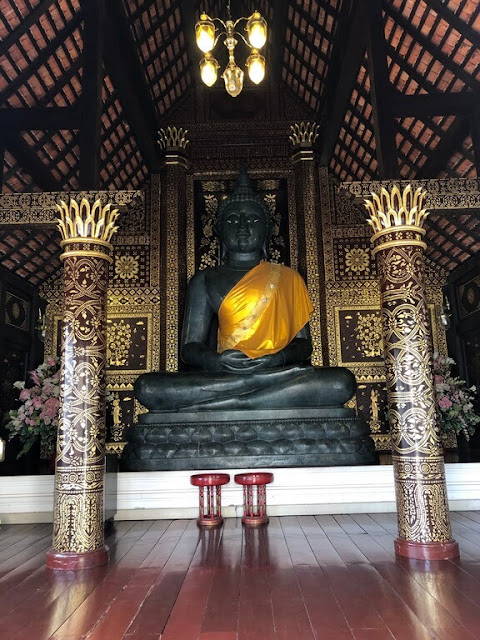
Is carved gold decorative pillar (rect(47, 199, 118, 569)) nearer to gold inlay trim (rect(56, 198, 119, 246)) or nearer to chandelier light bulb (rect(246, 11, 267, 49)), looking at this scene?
gold inlay trim (rect(56, 198, 119, 246))

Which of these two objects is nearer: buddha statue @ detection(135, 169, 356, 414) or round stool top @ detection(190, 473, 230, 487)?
round stool top @ detection(190, 473, 230, 487)

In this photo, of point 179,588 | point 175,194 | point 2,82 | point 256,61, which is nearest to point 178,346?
point 175,194

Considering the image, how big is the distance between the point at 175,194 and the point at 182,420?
3.23 m

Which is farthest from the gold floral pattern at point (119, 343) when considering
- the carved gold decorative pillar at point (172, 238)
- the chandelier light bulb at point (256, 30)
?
the chandelier light bulb at point (256, 30)

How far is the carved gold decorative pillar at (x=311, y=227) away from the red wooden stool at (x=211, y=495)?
305 centimetres

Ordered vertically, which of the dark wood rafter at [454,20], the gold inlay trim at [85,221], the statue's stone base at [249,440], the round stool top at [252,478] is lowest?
the round stool top at [252,478]

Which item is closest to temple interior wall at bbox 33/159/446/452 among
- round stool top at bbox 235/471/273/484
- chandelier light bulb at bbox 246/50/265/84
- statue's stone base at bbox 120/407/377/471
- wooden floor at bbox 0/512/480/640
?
statue's stone base at bbox 120/407/377/471

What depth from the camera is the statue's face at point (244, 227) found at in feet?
21.2

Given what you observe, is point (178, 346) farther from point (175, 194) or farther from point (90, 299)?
point (90, 299)

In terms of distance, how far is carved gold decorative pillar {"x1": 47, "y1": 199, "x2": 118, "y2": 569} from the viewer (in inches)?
118

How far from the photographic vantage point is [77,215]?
3.42 m

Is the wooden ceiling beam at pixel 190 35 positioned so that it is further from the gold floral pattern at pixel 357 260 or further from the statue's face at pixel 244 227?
the gold floral pattern at pixel 357 260

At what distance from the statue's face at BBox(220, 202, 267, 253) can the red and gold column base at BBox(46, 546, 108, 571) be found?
4185 millimetres

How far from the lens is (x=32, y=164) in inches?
236
